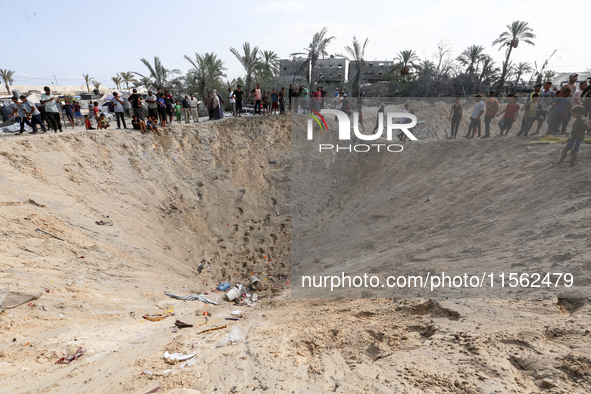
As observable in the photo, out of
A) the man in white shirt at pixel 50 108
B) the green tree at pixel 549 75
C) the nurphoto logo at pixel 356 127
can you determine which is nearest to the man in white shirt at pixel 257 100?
the nurphoto logo at pixel 356 127

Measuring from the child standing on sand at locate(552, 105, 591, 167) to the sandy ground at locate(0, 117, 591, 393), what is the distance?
15.8 inches

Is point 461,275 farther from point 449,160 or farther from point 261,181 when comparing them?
point 261,181

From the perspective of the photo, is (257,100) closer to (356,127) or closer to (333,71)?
(356,127)

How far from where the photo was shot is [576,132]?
7.14 meters

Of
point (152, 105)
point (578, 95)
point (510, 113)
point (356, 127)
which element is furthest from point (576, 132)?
point (152, 105)

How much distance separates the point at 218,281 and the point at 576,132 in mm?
9480

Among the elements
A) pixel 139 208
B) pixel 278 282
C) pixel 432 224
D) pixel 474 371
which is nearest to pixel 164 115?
pixel 139 208

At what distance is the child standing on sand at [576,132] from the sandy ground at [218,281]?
1.32 feet

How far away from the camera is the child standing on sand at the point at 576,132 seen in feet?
22.5

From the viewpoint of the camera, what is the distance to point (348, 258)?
8.02 metres

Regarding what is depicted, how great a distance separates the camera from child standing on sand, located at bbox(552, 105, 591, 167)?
22.5 feet

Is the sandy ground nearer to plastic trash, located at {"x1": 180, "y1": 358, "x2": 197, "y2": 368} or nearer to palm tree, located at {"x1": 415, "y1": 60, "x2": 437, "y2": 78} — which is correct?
plastic trash, located at {"x1": 180, "y1": 358, "x2": 197, "y2": 368}

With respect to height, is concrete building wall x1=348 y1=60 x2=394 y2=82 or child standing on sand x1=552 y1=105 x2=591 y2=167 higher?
concrete building wall x1=348 y1=60 x2=394 y2=82

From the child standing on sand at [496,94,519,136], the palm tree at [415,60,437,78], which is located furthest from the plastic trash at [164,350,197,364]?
the palm tree at [415,60,437,78]
